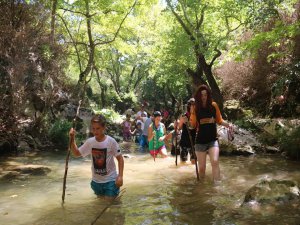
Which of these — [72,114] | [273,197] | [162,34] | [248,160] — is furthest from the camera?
[162,34]

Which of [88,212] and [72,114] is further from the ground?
[72,114]

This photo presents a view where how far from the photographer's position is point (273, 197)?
5.32 m

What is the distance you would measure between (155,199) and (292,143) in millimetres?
5773

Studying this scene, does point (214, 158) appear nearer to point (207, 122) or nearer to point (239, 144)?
point (207, 122)

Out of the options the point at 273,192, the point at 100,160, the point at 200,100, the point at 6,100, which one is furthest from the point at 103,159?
the point at 6,100

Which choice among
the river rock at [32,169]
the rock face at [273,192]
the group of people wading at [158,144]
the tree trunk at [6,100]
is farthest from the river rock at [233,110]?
the rock face at [273,192]

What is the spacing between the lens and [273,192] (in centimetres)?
544

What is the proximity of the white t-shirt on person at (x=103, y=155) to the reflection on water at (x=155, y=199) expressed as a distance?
1.62ft

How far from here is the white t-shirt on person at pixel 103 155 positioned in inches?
208

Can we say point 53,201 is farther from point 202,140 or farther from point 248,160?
point 248,160

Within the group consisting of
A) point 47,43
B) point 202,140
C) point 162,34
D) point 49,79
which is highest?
point 162,34

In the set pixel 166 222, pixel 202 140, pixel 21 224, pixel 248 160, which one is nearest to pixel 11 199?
pixel 21 224

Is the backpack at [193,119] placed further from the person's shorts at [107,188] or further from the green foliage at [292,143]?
the green foliage at [292,143]

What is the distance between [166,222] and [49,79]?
10205mm
